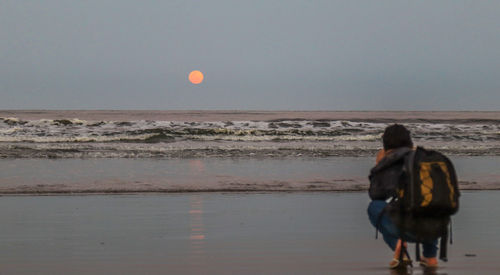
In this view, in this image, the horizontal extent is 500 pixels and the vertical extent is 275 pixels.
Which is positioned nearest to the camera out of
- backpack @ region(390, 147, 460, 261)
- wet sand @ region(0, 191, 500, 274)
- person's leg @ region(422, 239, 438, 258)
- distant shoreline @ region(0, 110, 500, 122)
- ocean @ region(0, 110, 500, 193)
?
backpack @ region(390, 147, 460, 261)

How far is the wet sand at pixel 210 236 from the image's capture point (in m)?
5.07

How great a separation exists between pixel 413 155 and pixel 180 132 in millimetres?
25759

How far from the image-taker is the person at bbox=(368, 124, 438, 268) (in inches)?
177

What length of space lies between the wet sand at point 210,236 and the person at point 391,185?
0.67ft

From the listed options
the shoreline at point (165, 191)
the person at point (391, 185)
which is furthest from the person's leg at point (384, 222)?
the shoreline at point (165, 191)

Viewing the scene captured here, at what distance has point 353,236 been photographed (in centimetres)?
643

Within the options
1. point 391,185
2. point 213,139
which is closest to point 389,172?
point 391,185

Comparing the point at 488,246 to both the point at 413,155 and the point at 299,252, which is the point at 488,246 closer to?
the point at 299,252

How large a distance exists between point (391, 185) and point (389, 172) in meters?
0.10

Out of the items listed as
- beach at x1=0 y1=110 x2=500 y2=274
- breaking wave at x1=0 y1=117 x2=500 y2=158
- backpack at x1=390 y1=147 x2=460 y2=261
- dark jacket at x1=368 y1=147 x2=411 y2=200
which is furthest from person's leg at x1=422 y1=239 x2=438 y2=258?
breaking wave at x1=0 y1=117 x2=500 y2=158

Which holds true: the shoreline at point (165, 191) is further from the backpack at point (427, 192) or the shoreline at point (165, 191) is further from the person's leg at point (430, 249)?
the backpack at point (427, 192)

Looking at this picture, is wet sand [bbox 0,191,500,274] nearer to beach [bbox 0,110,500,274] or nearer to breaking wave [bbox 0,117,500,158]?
beach [bbox 0,110,500,274]

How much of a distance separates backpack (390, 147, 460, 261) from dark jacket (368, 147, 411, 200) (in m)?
0.15

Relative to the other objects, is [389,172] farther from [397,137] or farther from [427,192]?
[427,192]
